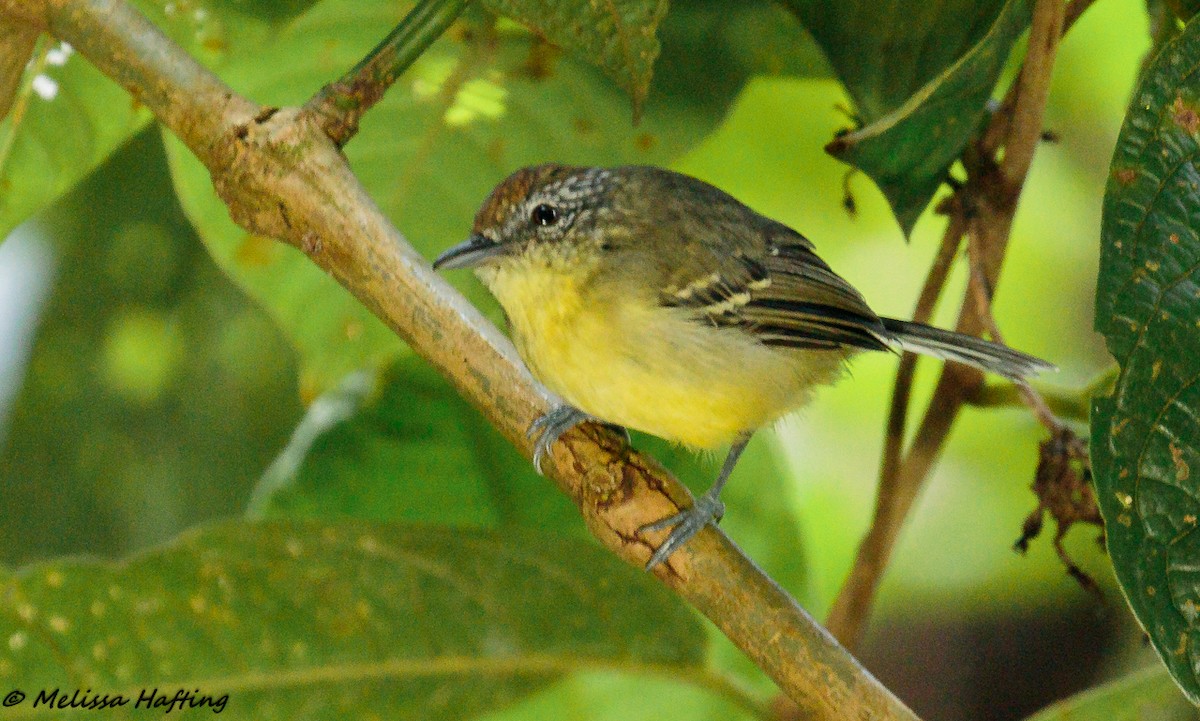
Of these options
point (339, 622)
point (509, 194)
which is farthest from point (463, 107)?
point (339, 622)

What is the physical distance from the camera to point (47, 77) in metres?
2.05

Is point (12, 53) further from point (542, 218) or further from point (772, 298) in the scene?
point (772, 298)

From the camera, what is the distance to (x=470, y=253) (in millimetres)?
2137

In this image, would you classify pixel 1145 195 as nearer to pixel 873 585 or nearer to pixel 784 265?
pixel 873 585

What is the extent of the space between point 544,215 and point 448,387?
36 cm

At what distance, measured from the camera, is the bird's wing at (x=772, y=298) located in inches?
86.7

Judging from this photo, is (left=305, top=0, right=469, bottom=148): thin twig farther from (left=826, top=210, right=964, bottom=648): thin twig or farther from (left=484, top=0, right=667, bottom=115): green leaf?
(left=826, top=210, right=964, bottom=648): thin twig

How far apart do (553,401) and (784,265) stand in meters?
0.70

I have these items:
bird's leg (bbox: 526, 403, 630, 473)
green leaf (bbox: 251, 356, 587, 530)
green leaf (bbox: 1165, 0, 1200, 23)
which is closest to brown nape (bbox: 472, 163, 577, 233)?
green leaf (bbox: 251, 356, 587, 530)

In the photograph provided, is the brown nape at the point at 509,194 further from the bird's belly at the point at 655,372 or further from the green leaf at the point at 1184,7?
the green leaf at the point at 1184,7

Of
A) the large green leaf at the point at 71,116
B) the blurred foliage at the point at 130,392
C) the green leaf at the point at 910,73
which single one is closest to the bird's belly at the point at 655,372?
the green leaf at the point at 910,73

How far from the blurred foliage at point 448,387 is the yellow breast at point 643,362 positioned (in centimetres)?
20

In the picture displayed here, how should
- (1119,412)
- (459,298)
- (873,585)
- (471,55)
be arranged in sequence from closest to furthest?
(1119,412) → (459,298) → (873,585) → (471,55)

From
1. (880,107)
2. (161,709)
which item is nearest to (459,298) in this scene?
(880,107)
